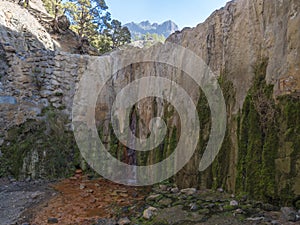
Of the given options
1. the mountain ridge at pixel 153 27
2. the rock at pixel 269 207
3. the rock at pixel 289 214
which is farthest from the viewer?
the mountain ridge at pixel 153 27

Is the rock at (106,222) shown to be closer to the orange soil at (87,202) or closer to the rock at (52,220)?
the orange soil at (87,202)

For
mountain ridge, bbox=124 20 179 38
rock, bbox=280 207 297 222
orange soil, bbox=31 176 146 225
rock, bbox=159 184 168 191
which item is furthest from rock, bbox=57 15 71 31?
mountain ridge, bbox=124 20 179 38

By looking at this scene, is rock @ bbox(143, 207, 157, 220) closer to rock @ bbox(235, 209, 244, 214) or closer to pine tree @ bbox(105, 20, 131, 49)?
rock @ bbox(235, 209, 244, 214)

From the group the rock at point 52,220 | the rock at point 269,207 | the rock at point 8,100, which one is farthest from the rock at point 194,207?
the rock at point 8,100

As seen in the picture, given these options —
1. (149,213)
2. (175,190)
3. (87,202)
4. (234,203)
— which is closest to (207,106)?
(175,190)

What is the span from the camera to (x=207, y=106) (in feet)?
13.6

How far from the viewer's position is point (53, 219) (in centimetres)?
366

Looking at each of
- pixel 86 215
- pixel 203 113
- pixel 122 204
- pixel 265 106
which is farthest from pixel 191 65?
pixel 86 215

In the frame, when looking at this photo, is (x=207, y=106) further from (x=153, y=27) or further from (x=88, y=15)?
(x=153, y=27)

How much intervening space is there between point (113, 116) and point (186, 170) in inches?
119

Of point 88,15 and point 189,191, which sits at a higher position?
point 88,15

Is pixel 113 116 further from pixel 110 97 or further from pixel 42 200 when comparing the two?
pixel 42 200

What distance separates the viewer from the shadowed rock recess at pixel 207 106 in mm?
2949

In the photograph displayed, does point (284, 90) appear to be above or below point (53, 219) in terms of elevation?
above
